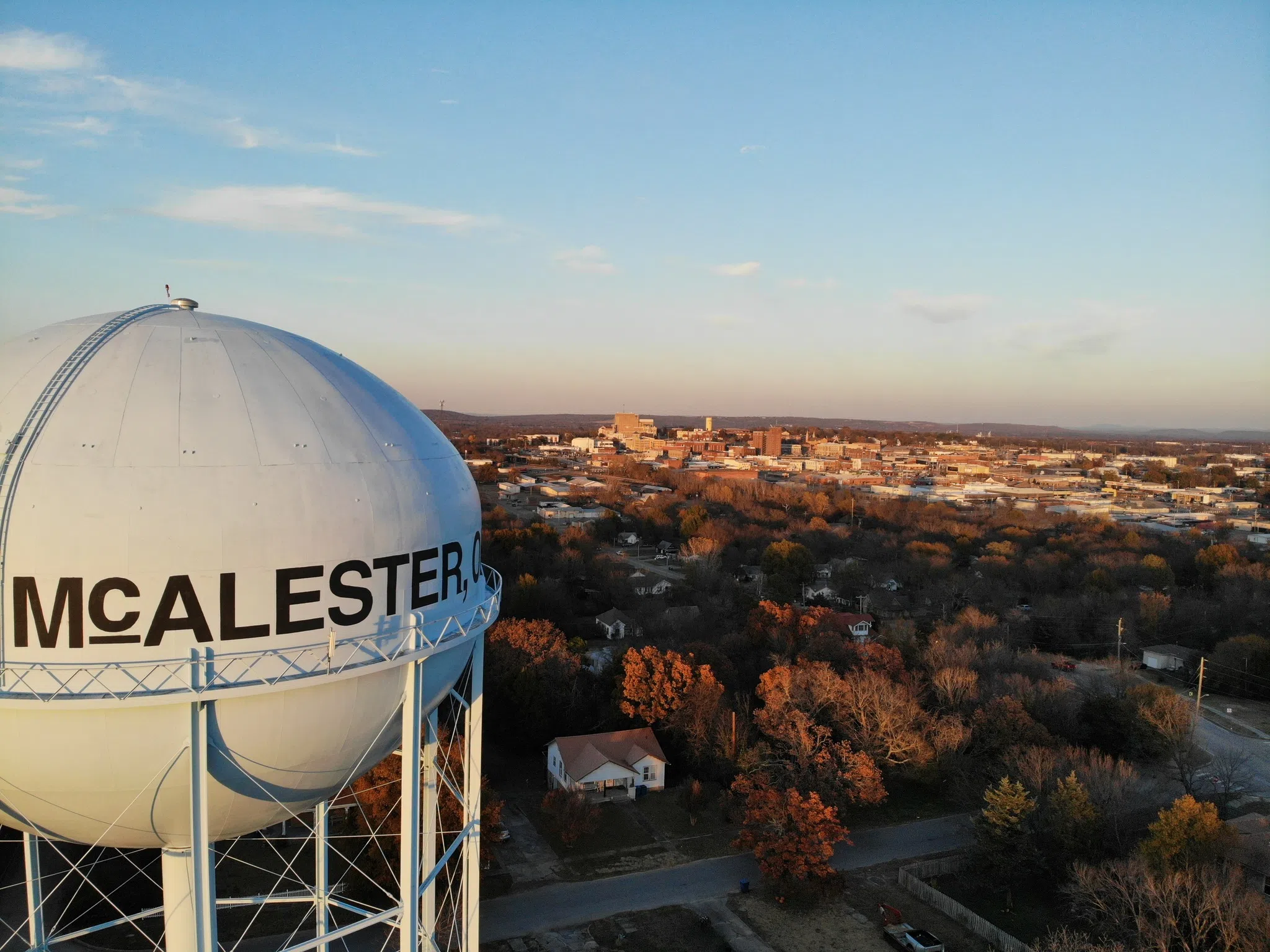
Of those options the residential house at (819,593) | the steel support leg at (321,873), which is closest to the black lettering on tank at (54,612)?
the steel support leg at (321,873)

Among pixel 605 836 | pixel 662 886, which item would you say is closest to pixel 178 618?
pixel 662 886

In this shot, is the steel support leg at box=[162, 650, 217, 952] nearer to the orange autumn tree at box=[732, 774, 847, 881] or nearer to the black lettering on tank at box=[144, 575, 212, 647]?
the black lettering on tank at box=[144, 575, 212, 647]

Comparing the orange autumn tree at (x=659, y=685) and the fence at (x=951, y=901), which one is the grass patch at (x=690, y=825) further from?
the fence at (x=951, y=901)

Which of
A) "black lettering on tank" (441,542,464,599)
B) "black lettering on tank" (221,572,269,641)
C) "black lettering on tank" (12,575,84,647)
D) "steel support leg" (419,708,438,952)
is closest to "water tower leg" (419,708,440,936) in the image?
"steel support leg" (419,708,438,952)

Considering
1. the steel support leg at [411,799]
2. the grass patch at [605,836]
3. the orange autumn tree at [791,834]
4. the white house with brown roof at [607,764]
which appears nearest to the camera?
the steel support leg at [411,799]

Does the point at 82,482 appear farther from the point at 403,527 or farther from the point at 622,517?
the point at 622,517

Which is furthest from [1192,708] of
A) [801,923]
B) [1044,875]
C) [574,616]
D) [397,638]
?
[397,638]
